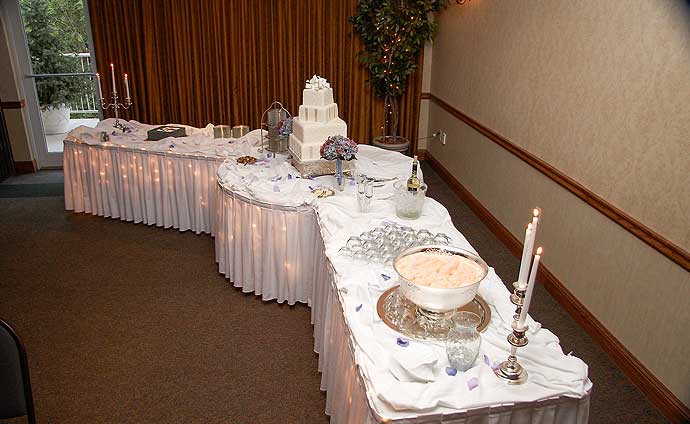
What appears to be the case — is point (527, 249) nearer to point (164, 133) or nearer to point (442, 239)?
point (442, 239)

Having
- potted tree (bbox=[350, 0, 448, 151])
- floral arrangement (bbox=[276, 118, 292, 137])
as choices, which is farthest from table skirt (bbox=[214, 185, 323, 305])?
potted tree (bbox=[350, 0, 448, 151])

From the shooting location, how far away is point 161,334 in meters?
3.05

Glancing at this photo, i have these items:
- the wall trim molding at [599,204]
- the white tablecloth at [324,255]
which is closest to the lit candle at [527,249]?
the white tablecloth at [324,255]

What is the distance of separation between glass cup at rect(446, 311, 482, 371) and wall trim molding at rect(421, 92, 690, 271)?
1.21m

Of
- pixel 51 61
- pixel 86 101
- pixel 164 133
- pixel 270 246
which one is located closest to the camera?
pixel 270 246

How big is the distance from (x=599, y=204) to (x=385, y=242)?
4.31ft

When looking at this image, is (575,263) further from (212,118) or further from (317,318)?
(212,118)

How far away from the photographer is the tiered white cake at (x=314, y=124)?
3436mm

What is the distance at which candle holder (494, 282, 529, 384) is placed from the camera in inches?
63.9

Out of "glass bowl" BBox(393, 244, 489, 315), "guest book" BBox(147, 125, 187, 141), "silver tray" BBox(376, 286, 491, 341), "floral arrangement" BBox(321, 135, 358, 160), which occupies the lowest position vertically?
"silver tray" BBox(376, 286, 491, 341)

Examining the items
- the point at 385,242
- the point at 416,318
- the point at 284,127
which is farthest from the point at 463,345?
the point at 284,127

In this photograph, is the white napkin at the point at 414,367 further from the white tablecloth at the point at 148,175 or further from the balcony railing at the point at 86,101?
the balcony railing at the point at 86,101

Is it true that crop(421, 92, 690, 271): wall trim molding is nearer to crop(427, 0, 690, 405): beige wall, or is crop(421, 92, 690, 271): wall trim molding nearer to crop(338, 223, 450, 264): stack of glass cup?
crop(427, 0, 690, 405): beige wall

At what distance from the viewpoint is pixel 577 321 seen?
3.16 meters
